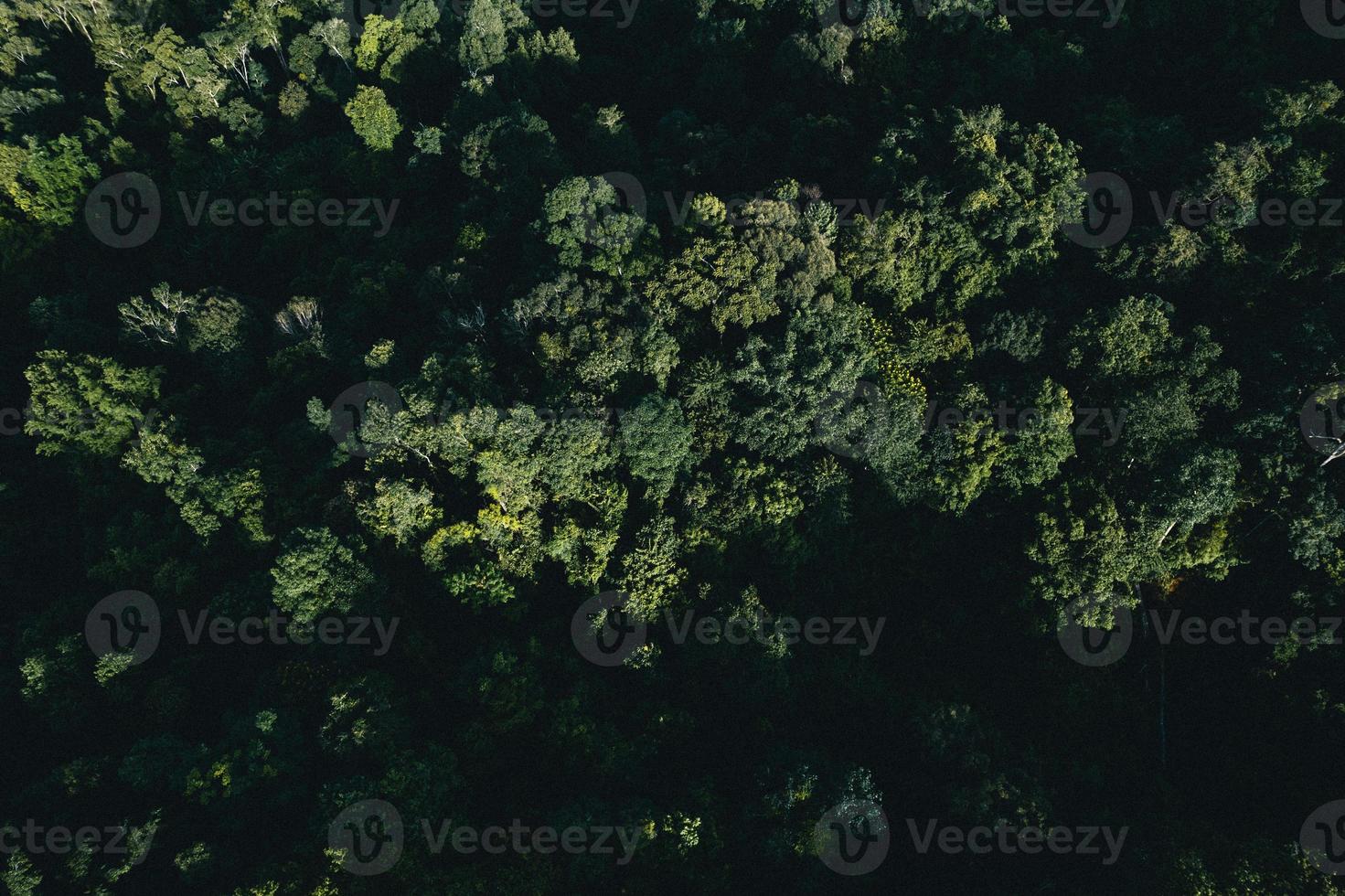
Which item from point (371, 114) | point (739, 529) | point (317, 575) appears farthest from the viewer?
point (371, 114)

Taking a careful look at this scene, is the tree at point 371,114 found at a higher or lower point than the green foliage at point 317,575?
higher

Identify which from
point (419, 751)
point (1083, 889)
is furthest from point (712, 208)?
point (1083, 889)

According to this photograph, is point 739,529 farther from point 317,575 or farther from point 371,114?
point 371,114

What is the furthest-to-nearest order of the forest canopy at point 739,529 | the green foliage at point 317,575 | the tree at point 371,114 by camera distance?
the tree at point 371,114, the green foliage at point 317,575, the forest canopy at point 739,529

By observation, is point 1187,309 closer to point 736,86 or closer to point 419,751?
point 736,86

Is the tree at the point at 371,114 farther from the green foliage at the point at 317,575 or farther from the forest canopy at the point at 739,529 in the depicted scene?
the green foliage at the point at 317,575

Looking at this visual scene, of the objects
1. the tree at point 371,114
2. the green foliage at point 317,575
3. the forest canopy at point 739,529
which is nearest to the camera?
the forest canopy at point 739,529

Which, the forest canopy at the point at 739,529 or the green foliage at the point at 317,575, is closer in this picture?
the forest canopy at the point at 739,529

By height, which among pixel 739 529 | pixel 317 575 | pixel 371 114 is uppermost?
pixel 371 114

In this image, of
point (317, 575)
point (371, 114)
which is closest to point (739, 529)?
point (317, 575)

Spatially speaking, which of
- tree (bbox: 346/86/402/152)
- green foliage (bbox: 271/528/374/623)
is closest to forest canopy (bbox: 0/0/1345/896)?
green foliage (bbox: 271/528/374/623)

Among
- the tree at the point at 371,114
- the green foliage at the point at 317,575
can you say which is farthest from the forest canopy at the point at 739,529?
the tree at the point at 371,114

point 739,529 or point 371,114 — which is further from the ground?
point 371,114
